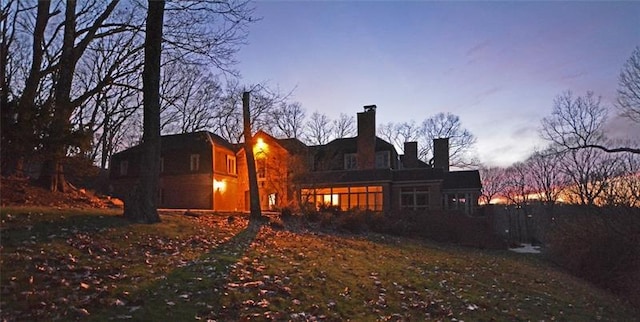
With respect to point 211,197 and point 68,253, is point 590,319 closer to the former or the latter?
point 68,253

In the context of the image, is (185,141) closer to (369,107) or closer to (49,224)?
(369,107)

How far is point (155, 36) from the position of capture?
13.5m

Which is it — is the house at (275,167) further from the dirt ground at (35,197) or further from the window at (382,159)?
the dirt ground at (35,197)

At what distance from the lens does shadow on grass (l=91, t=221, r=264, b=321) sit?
6035mm

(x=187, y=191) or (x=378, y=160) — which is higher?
(x=378, y=160)

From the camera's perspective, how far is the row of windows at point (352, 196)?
3809 centimetres

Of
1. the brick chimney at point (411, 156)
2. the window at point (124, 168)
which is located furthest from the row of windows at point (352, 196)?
the window at point (124, 168)

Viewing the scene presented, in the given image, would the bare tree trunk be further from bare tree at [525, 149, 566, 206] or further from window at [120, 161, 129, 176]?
bare tree at [525, 149, 566, 206]

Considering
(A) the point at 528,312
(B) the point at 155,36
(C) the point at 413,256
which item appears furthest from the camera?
(C) the point at 413,256

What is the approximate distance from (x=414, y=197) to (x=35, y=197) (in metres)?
28.7

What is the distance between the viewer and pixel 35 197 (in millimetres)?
14242

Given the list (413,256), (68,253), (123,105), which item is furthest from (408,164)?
(68,253)

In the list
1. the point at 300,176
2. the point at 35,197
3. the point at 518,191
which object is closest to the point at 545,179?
the point at 518,191

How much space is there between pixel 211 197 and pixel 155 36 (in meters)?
26.4
